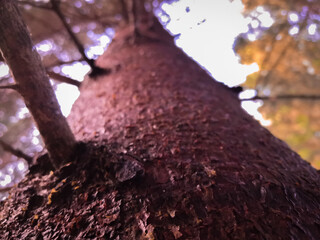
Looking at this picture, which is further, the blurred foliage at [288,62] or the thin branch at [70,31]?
the blurred foliage at [288,62]

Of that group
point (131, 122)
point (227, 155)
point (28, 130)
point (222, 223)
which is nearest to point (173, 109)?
point (131, 122)

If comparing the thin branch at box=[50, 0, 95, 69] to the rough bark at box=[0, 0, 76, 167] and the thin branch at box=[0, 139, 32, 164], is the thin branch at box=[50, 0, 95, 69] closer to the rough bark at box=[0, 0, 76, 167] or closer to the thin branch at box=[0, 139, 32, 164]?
the rough bark at box=[0, 0, 76, 167]

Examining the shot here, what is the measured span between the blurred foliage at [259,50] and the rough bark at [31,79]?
1919mm

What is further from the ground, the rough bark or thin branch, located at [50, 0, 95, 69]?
thin branch, located at [50, 0, 95, 69]

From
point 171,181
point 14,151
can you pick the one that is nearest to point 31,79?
point 14,151

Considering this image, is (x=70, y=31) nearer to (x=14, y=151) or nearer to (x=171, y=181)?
(x=14, y=151)

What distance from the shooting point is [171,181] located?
0.83 meters

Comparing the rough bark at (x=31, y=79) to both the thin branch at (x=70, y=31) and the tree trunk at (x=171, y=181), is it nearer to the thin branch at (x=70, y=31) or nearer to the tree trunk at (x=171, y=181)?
the tree trunk at (x=171, y=181)

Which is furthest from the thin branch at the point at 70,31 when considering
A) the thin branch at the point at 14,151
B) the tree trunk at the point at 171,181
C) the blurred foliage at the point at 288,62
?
the blurred foliage at the point at 288,62

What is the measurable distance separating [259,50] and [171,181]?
4.21 metres

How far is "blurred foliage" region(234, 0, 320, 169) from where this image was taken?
364 cm

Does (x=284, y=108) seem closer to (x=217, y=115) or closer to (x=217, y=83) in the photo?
(x=217, y=83)

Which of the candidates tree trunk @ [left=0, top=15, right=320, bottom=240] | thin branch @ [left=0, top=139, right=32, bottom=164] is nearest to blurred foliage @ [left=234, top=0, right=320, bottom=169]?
tree trunk @ [left=0, top=15, right=320, bottom=240]

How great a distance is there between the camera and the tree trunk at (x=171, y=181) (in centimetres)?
72
